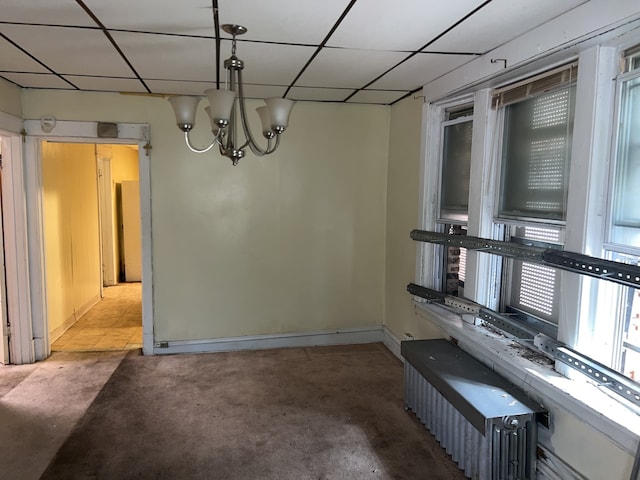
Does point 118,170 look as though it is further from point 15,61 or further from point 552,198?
point 552,198

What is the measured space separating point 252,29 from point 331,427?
2412 millimetres

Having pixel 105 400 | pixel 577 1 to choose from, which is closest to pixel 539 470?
pixel 577 1

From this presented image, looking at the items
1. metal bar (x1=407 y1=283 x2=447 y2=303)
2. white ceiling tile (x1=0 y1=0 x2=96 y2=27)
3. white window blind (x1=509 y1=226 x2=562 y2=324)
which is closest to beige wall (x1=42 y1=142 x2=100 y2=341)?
white ceiling tile (x1=0 y1=0 x2=96 y2=27)

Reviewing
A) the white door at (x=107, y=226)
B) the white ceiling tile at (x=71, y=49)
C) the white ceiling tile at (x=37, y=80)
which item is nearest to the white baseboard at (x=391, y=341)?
the white ceiling tile at (x=71, y=49)

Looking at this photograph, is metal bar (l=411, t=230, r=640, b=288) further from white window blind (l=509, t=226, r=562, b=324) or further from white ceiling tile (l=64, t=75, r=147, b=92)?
white ceiling tile (l=64, t=75, r=147, b=92)

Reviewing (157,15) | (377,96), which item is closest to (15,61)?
(157,15)

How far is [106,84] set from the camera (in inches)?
138

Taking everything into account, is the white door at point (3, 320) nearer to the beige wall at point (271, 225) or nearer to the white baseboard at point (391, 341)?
the beige wall at point (271, 225)

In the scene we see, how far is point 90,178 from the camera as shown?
5.62 m

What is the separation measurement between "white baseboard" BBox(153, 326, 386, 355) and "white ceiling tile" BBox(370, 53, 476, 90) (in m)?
2.34

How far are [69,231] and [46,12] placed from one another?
Answer: 320 cm

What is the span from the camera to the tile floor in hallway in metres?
4.33

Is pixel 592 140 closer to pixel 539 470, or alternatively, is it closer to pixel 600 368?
pixel 600 368

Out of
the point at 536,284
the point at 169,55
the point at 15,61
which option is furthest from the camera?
the point at 15,61
